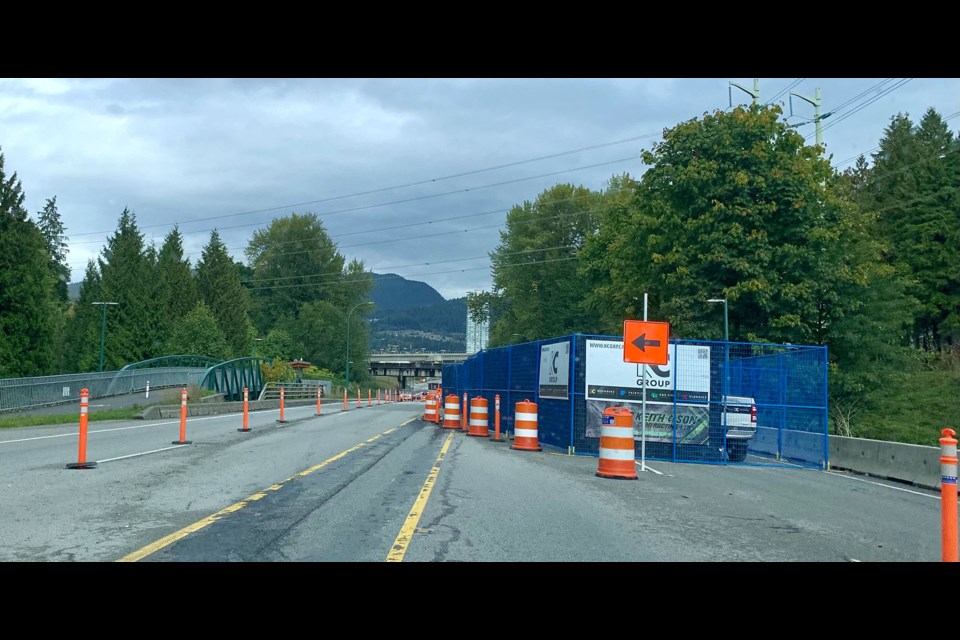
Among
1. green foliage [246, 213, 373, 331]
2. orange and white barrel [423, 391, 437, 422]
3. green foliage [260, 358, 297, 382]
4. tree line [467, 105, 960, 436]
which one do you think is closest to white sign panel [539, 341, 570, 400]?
orange and white barrel [423, 391, 437, 422]

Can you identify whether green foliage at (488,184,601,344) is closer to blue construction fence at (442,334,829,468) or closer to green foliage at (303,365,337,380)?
green foliage at (303,365,337,380)

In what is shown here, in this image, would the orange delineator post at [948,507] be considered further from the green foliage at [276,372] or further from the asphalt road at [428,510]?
the green foliage at [276,372]

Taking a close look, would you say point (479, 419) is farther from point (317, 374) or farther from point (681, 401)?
point (317, 374)

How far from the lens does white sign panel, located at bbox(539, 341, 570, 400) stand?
18031mm

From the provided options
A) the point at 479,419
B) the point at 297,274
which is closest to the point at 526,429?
the point at 479,419

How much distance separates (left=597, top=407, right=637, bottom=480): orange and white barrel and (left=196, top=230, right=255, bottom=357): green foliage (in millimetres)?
74854

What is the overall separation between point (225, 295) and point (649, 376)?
249 ft

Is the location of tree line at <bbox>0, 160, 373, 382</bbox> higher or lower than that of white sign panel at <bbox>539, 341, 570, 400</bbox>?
higher
